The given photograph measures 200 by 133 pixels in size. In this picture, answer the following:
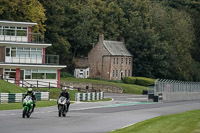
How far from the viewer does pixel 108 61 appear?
96812mm

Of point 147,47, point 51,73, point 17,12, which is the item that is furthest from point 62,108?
point 147,47

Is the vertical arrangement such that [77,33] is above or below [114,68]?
above

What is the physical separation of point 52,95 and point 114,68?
1607 inches

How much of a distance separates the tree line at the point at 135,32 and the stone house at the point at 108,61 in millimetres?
1785

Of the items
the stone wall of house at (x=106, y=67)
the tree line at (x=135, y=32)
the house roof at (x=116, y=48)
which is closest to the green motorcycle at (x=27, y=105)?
the tree line at (x=135, y=32)

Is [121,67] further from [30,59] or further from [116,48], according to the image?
[30,59]

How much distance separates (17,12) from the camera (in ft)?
251

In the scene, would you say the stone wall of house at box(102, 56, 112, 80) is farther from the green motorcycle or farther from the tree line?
the green motorcycle

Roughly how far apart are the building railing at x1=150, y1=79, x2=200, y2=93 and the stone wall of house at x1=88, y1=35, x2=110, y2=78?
89.5ft

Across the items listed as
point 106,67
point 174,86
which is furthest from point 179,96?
point 106,67

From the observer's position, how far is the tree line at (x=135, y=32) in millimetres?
89250

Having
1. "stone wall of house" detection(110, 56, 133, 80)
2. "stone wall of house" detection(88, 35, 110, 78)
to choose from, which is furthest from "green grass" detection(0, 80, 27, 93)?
"stone wall of house" detection(110, 56, 133, 80)

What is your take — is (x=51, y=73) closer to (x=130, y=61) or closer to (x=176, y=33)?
(x=130, y=61)

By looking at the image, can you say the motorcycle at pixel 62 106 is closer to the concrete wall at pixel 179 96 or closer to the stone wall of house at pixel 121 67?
the concrete wall at pixel 179 96
